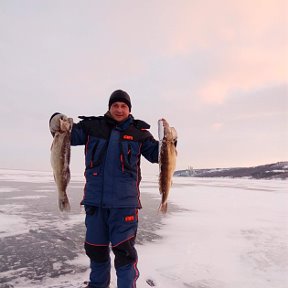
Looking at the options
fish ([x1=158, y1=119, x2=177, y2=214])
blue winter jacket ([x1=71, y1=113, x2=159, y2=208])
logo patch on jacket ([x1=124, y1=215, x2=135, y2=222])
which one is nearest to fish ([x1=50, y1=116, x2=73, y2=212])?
blue winter jacket ([x1=71, y1=113, x2=159, y2=208])

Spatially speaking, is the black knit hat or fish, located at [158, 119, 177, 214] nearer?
fish, located at [158, 119, 177, 214]

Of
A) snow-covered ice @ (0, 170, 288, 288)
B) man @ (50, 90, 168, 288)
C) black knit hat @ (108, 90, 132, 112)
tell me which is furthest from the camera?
snow-covered ice @ (0, 170, 288, 288)

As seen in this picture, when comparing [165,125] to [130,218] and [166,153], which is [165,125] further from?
[130,218]

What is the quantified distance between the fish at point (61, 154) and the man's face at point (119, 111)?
57 centimetres

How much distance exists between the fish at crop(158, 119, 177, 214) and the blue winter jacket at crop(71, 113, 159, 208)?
27 cm

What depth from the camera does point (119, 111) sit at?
12.4 ft

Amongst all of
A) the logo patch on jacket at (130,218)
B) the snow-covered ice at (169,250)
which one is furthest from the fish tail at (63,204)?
the snow-covered ice at (169,250)

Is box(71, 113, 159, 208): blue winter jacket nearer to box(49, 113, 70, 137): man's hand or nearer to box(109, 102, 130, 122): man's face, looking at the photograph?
box(109, 102, 130, 122): man's face

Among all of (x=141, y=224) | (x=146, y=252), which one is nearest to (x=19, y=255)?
(x=146, y=252)

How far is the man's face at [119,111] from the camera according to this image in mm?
Answer: 3771

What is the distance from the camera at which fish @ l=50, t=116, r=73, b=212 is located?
11.2 feet

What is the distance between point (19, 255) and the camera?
191 inches

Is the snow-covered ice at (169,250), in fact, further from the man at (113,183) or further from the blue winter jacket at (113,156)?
the blue winter jacket at (113,156)

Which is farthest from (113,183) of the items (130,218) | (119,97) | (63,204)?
(119,97)
